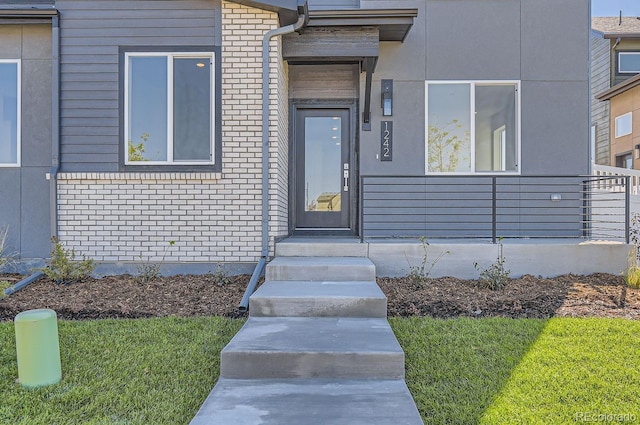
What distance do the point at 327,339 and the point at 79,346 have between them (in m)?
1.99

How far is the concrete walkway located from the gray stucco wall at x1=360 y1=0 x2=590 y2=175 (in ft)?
10.2

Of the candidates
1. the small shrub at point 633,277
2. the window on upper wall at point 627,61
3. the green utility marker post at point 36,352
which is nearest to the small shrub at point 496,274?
the small shrub at point 633,277

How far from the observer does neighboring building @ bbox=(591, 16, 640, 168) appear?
552 inches

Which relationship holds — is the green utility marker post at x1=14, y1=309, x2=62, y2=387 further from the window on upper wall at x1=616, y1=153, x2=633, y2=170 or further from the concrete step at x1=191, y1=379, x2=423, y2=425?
the window on upper wall at x1=616, y1=153, x2=633, y2=170

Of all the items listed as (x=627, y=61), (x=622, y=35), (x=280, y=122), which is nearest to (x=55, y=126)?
(x=280, y=122)

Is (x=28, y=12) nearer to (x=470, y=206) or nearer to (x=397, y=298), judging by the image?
(x=397, y=298)

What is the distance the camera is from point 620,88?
13.2 m

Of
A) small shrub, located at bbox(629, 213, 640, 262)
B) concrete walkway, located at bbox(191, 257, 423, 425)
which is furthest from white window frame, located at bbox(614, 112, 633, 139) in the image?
concrete walkway, located at bbox(191, 257, 423, 425)

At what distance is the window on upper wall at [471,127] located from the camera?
21.2 ft

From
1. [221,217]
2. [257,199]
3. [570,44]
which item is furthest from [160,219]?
[570,44]

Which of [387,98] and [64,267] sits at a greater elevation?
[387,98]

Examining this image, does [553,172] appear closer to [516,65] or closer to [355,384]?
[516,65]

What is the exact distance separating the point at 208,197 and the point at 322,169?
2.13 m

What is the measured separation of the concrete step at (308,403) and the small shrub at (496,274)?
8.82 feet
